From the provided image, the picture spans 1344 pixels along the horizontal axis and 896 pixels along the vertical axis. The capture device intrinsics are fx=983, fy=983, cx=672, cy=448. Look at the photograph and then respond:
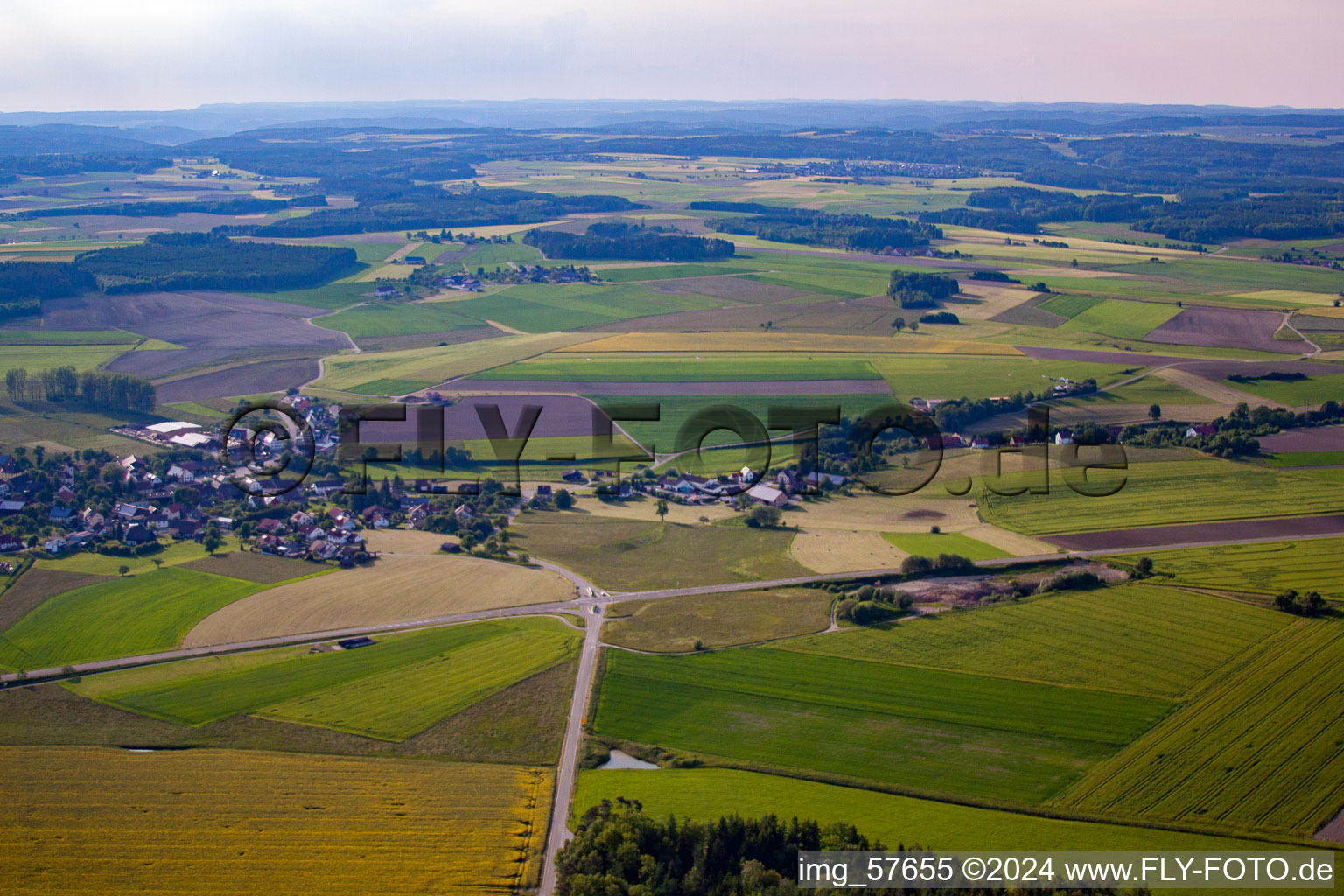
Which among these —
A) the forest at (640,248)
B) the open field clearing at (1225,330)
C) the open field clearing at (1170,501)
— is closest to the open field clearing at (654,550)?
the open field clearing at (1170,501)

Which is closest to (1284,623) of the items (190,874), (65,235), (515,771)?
(515,771)

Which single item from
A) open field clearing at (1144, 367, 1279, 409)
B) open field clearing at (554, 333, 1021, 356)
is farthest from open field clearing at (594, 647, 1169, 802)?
open field clearing at (554, 333, 1021, 356)

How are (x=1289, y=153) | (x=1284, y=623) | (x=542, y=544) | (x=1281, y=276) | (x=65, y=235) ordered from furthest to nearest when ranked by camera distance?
1. (x=1289, y=153)
2. (x=65, y=235)
3. (x=1281, y=276)
4. (x=542, y=544)
5. (x=1284, y=623)

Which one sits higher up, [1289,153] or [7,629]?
[1289,153]

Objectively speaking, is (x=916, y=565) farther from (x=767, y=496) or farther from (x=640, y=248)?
(x=640, y=248)

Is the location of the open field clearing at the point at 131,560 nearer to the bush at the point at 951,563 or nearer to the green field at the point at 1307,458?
the bush at the point at 951,563

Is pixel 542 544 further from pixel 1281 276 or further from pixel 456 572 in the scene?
pixel 1281 276
